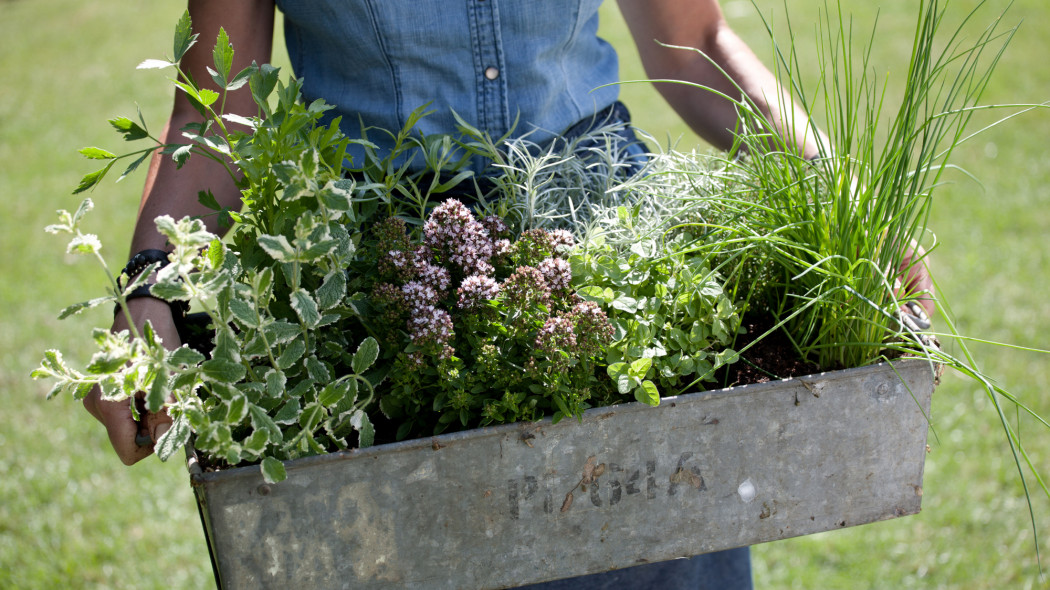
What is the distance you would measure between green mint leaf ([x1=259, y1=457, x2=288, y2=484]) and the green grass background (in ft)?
2.35

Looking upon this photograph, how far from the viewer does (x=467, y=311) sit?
1.03 m

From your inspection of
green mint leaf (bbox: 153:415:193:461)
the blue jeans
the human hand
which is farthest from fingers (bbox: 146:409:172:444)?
the human hand

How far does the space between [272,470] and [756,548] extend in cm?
233

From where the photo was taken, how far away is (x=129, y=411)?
3.32ft

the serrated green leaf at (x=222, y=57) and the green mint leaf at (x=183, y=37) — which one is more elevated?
the green mint leaf at (x=183, y=37)

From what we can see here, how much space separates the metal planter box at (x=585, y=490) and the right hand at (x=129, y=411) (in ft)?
0.51

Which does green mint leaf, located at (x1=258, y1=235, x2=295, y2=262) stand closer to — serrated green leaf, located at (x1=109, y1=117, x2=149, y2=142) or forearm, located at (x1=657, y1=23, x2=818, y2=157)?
serrated green leaf, located at (x1=109, y1=117, x2=149, y2=142)

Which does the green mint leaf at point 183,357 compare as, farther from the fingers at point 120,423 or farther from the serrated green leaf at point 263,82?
the serrated green leaf at point 263,82

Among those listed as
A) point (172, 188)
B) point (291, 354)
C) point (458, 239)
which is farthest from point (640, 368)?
point (172, 188)

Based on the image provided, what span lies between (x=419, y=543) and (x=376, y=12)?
78 cm

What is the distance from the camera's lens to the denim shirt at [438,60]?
1284mm

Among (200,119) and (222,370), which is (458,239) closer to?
(222,370)

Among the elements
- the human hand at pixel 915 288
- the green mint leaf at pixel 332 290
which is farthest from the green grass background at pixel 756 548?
the green mint leaf at pixel 332 290

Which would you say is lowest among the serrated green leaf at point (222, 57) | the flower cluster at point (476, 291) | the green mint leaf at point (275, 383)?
the green mint leaf at point (275, 383)
